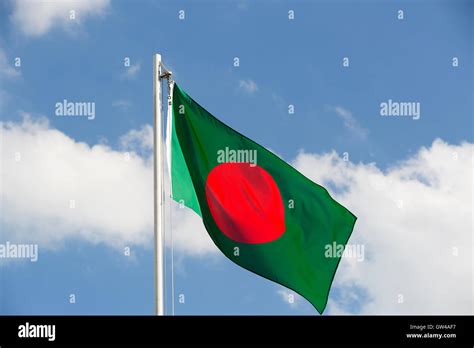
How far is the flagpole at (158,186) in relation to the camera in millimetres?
13969

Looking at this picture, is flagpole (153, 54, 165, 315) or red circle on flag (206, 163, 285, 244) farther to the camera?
red circle on flag (206, 163, 285, 244)

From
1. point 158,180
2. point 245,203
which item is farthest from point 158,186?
point 245,203

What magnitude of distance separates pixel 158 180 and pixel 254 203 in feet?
7.81

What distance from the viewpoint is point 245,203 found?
53.1 feet

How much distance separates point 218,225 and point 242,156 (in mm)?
1509

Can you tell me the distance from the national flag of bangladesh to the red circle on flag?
0.06 feet

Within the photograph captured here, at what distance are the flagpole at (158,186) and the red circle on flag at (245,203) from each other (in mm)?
1382

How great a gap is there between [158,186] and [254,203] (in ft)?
7.81

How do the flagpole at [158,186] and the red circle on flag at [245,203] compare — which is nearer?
the flagpole at [158,186]

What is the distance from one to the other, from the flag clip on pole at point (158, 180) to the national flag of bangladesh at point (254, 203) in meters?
0.71

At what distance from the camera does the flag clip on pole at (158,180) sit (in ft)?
45.9

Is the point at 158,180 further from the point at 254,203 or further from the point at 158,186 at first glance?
the point at 254,203

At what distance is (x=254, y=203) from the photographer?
16188 millimetres

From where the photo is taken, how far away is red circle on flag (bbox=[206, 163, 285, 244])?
51.6 ft
